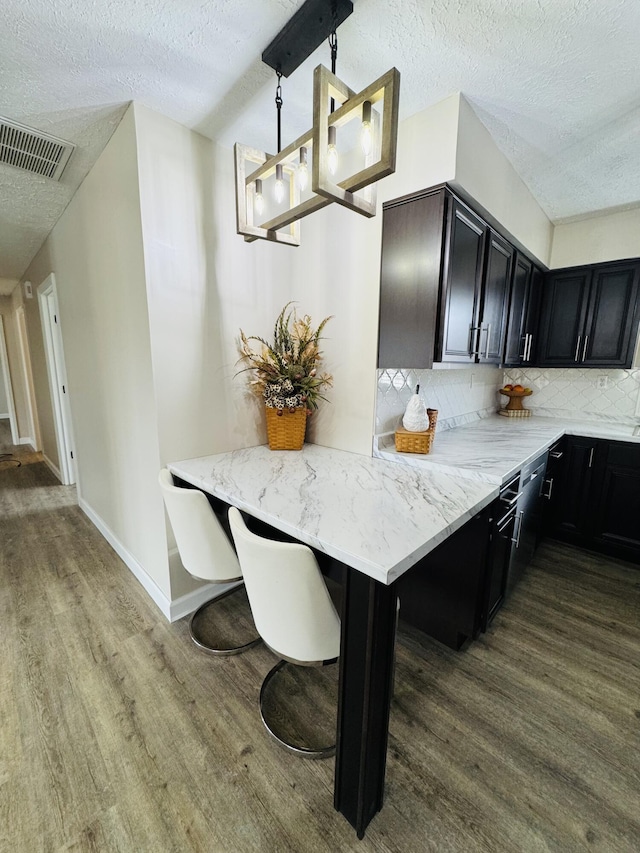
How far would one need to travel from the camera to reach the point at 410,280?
1835 millimetres

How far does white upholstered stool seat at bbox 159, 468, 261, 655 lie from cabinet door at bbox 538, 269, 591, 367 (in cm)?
315

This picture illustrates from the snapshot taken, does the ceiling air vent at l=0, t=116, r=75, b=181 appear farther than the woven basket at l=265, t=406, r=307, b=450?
No

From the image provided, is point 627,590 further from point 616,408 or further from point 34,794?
point 34,794

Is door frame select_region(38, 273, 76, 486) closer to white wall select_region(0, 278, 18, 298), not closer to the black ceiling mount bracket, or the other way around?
white wall select_region(0, 278, 18, 298)

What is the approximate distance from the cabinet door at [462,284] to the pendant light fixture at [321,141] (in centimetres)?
76

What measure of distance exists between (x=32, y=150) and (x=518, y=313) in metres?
3.34

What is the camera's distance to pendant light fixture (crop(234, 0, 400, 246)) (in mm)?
986

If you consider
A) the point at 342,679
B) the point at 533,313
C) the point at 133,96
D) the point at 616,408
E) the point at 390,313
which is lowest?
the point at 342,679

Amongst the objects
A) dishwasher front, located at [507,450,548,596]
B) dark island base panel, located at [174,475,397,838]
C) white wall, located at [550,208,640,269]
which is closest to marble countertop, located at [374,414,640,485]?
dishwasher front, located at [507,450,548,596]

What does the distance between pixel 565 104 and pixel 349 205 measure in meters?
1.44

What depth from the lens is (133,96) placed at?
162cm

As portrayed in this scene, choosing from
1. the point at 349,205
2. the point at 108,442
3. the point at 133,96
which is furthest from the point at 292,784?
the point at 133,96

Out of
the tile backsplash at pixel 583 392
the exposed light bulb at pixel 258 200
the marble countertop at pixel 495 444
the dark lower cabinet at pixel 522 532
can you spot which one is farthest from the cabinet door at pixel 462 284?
the tile backsplash at pixel 583 392

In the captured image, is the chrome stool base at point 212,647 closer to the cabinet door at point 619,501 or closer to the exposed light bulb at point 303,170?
the exposed light bulb at point 303,170
